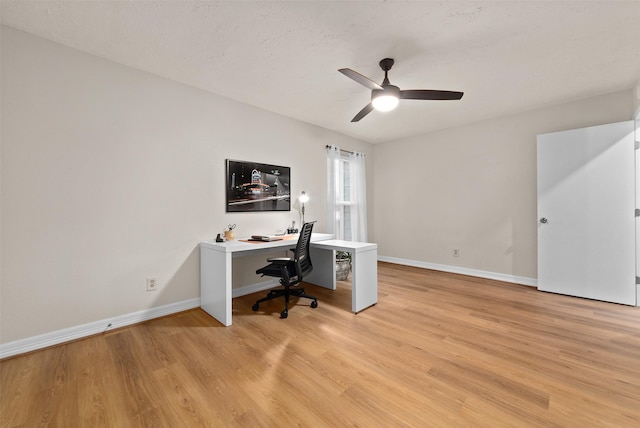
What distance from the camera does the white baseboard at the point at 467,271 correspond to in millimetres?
3784

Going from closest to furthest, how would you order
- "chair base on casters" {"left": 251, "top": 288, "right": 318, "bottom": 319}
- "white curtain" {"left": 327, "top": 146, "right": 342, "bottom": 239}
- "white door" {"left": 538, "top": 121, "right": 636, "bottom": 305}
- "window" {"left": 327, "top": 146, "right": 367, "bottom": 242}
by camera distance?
1. "chair base on casters" {"left": 251, "top": 288, "right": 318, "bottom": 319}
2. "white door" {"left": 538, "top": 121, "right": 636, "bottom": 305}
3. "white curtain" {"left": 327, "top": 146, "right": 342, "bottom": 239}
4. "window" {"left": 327, "top": 146, "right": 367, "bottom": 242}

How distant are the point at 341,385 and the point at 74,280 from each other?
2.38 metres

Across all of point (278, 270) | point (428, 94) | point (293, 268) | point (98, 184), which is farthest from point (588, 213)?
point (98, 184)

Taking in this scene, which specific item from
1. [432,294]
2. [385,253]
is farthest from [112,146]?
[385,253]

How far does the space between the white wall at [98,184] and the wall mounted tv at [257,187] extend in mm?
122

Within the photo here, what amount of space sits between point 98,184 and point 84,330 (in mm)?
1286

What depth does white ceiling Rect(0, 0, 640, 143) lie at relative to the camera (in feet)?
6.06

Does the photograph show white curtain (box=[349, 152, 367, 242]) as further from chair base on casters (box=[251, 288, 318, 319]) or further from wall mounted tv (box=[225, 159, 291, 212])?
chair base on casters (box=[251, 288, 318, 319])

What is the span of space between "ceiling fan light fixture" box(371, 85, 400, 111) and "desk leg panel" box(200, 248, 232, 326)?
6.61 ft

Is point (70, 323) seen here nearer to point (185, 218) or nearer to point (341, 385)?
point (185, 218)

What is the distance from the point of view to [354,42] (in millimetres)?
2191

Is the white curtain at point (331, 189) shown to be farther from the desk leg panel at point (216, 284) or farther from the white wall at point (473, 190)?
the desk leg panel at point (216, 284)

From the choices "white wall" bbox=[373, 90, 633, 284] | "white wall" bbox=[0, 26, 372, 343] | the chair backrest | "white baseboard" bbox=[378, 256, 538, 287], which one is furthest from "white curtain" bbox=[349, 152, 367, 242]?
"white wall" bbox=[0, 26, 372, 343]

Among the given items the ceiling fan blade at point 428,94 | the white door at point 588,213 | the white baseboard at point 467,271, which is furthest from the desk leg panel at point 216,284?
the white door at point 588,213
